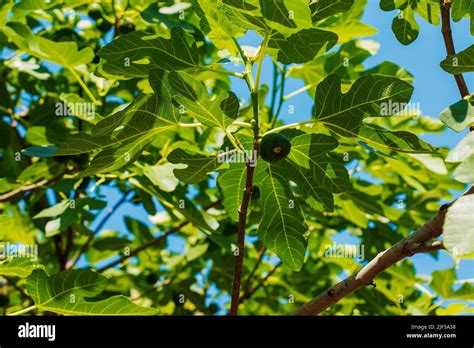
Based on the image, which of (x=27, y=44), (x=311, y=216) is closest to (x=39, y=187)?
(x=27, y=44)

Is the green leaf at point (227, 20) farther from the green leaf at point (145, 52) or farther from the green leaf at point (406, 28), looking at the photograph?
the green leaf at point (406, 28)

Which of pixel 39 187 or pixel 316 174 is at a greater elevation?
pixel 39 187

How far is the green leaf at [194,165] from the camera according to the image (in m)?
2.05

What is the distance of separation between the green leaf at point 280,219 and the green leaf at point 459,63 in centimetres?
60

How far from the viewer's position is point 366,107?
6.07ft

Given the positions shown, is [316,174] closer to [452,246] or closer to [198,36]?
[452,246]

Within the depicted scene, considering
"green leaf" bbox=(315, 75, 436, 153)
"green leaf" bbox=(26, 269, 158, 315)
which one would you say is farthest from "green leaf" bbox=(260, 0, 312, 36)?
"green leaf" bbox=(26, 269, 158, 315)

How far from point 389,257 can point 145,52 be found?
905 mm

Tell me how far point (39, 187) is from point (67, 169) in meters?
0.16

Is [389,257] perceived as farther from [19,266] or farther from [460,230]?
[19,266]

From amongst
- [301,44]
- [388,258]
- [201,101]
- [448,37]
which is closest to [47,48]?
[201,101]

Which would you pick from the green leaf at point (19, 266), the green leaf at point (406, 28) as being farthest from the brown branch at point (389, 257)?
the green leaf at point (19, 266)
